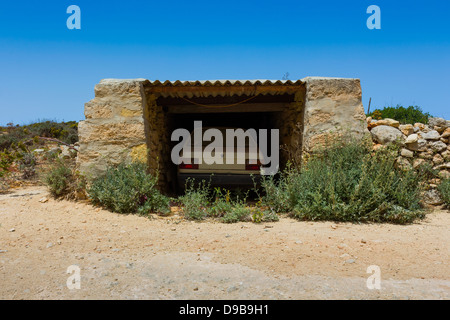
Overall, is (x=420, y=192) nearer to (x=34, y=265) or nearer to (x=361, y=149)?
(x=361, y=149)

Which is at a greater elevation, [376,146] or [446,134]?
[446,134]

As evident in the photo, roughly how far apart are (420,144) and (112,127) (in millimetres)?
6017

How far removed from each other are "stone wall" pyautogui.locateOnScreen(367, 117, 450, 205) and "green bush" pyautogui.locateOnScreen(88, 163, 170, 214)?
14.1 feet

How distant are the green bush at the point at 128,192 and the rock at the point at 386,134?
166 inches

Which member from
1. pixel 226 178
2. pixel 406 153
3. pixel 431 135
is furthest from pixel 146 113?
pixel 431 135

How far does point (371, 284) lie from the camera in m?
2.90

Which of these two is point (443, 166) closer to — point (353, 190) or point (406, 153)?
point (406, 153)

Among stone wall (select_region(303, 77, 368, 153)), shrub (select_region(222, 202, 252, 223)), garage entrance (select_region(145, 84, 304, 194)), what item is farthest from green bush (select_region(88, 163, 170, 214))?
stone wall (select_region(303, 77, 368, 153))

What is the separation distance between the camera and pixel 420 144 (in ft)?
20.9

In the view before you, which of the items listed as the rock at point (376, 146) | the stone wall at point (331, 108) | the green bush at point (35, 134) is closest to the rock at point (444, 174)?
the rock at point (376, 146)

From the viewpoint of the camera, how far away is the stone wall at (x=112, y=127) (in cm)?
628

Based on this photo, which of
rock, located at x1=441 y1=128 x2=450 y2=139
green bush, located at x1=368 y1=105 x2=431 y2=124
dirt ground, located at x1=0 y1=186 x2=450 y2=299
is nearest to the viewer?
dirt ground, located at x1=0 y1=186 x2=450 y2=299

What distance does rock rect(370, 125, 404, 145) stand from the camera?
617cm

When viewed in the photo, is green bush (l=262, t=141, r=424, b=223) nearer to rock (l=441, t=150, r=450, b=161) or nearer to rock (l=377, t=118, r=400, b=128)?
rock (l=377, t=118, r=400, b=128)
